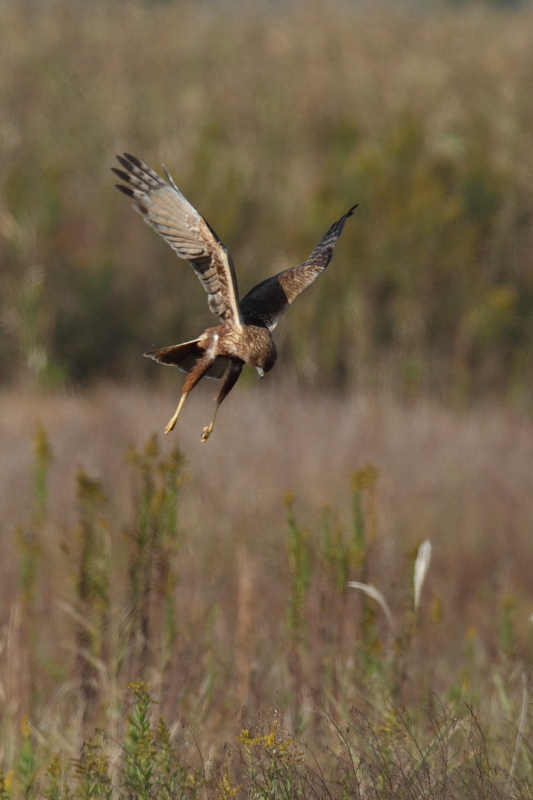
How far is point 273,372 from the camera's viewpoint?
449 inches

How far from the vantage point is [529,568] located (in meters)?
8.48

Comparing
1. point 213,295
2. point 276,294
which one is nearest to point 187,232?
point 213,295

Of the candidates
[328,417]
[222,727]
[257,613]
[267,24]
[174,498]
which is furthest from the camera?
[267,24]

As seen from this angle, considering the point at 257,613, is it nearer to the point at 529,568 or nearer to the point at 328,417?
the point at 529,568

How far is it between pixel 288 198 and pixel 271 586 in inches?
270

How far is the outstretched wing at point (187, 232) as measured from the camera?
2.44 metres

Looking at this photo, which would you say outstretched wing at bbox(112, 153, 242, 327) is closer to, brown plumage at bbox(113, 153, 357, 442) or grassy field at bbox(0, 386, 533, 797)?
brown plumage at bbox(113, 153, 357, 442)

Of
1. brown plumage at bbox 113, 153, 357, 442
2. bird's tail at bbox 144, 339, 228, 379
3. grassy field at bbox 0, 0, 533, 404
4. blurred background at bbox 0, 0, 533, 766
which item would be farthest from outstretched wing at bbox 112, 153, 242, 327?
grassy field at bbox 0, 0, 533, 404

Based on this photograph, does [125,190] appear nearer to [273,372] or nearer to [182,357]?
[182,357]

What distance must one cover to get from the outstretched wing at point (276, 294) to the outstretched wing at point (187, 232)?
0.29 ft

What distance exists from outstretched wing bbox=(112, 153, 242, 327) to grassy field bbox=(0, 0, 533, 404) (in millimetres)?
8339

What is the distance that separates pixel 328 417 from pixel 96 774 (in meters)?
7.49

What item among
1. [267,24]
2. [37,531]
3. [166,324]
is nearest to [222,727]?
[37,531]

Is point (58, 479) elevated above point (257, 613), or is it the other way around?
point (257, 613)
